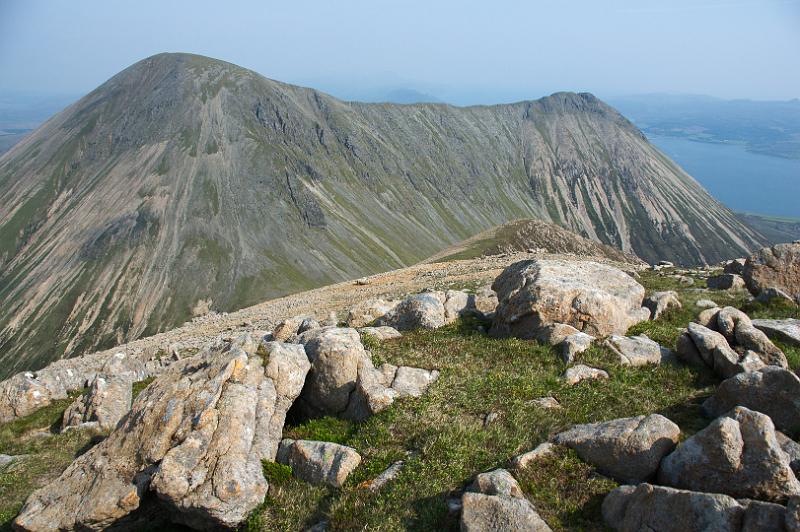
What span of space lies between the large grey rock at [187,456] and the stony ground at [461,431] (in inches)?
37.5

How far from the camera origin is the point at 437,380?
16.8 meters

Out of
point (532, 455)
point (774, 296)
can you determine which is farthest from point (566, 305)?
point (774, 296)

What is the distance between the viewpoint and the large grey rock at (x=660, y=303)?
881 inches

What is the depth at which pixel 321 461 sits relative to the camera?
520 inches

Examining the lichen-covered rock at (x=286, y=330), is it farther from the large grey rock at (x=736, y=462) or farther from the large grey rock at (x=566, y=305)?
the large grey rock at (x=736, y=462)

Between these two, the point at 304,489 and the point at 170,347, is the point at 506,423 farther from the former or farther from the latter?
the point at 170,347

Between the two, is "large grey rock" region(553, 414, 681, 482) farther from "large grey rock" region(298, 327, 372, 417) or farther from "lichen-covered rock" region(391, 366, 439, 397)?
"large grey rock" region(298, 327, 372, 417)

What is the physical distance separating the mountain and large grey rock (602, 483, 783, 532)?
104 metres

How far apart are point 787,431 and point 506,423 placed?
6896 millimetres

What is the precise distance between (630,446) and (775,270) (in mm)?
19960

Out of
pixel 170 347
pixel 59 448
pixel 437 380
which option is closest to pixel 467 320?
pixel 437 380

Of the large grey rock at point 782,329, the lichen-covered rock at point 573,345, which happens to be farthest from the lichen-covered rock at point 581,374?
the large grey rock at point 782,329

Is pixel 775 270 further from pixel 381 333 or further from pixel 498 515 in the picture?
pixel 498 515

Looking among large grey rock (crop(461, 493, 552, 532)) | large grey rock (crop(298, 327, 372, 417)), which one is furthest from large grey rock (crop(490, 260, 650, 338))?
large grey rock (crop(461, 493, 552, 532))
